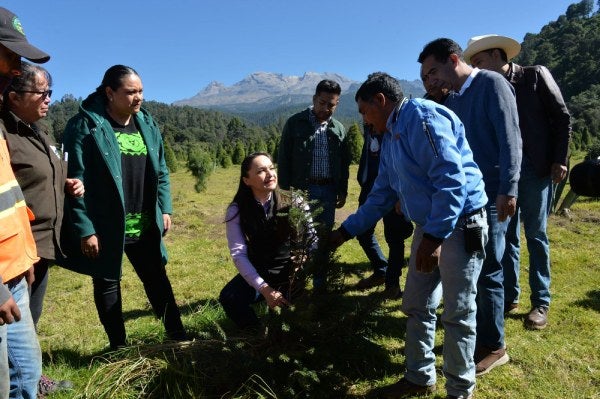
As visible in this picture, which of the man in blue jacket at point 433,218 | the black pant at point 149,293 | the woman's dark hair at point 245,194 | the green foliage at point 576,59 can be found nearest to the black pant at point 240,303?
the black pant at point 149,293

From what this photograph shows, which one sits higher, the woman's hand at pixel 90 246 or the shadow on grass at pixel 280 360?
the woman's hand at pixel 90 246

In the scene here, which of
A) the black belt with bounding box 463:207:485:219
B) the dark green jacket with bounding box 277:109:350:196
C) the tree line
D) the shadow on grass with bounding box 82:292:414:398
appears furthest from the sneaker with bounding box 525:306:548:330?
the tree line

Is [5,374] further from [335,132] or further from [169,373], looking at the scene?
[335,132]

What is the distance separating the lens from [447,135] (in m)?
2.26

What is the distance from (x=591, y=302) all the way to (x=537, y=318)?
3.30 feet

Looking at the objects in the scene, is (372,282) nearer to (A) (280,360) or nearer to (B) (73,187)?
(A) (280,360)

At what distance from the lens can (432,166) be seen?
2.26 m

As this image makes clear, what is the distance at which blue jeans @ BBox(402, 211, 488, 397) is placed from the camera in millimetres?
2492

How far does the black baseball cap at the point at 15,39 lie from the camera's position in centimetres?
162

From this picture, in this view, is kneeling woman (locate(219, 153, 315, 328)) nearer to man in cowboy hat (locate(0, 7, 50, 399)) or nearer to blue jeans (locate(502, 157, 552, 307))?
man in cowboy hat (locate(0, 7, 50, 399))

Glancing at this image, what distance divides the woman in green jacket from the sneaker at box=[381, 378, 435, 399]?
69.6 inches

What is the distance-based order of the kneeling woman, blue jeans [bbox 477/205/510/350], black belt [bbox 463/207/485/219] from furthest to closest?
the kneeling woman, blue jeans [bbox 477/205/510/350], black belt [bbox 463/207/485/219]

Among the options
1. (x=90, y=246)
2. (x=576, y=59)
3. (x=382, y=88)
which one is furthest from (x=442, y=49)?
(x=576, y=59)

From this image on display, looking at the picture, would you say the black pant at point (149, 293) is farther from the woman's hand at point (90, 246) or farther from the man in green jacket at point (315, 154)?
the man in green jacket at point (315, 154)
